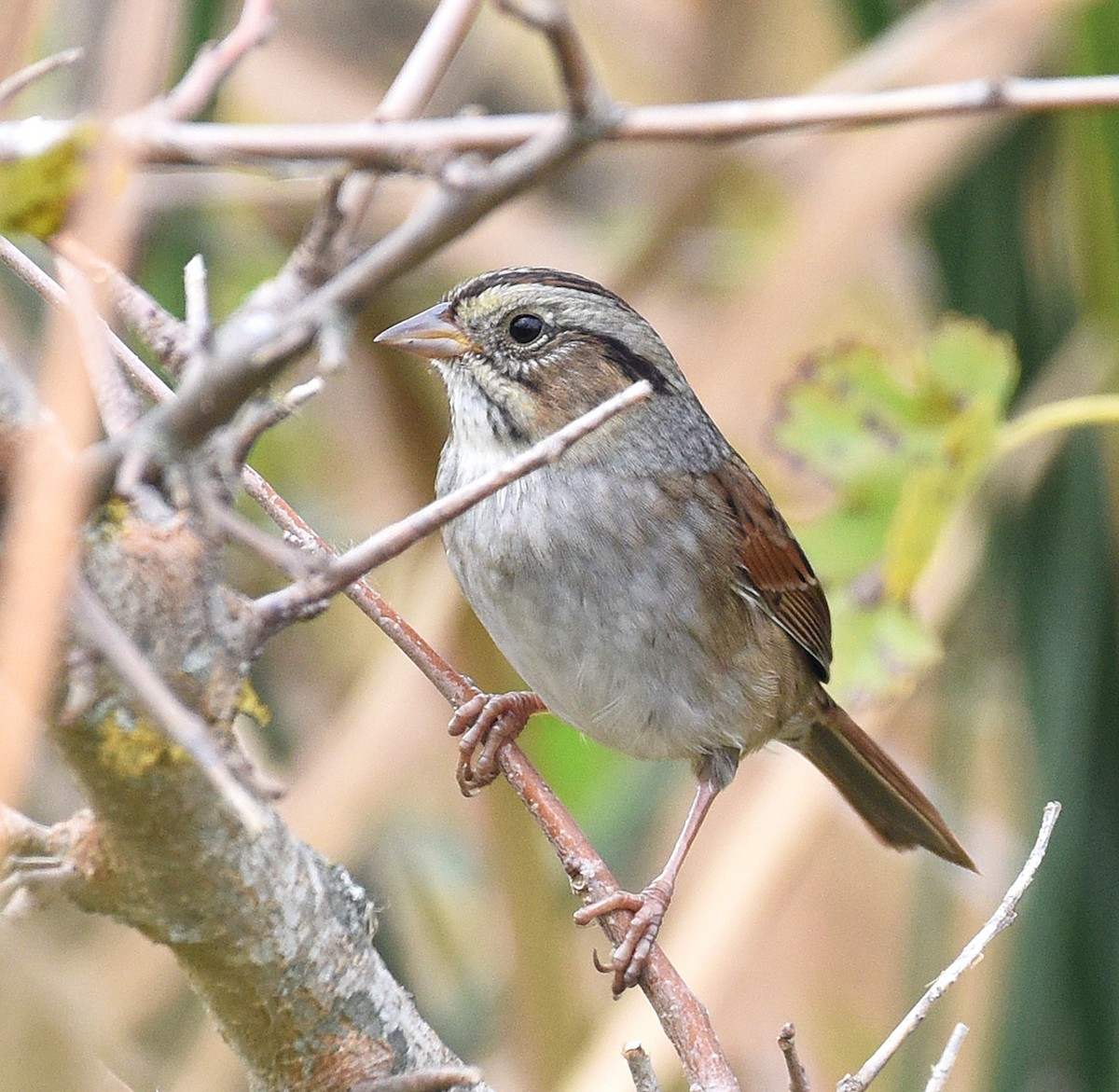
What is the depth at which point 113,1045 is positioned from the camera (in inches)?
103

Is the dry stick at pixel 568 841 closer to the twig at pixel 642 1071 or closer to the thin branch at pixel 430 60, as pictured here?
the twig at pixel 642 1071

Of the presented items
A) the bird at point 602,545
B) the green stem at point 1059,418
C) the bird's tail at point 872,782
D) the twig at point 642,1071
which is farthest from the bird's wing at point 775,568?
the twig at point 642,1071

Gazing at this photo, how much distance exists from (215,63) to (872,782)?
6.80ft

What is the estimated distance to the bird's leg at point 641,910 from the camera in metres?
1.71

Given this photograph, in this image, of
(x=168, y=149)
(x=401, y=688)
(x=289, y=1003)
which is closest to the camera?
(x=168, y=149)

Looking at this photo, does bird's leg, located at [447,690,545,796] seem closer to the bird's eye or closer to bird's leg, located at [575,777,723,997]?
bird's leg, located at [575,777,723,997]

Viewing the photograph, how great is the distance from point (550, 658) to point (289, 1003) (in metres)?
1.05

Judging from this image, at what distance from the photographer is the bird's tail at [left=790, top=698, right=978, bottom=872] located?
254cm

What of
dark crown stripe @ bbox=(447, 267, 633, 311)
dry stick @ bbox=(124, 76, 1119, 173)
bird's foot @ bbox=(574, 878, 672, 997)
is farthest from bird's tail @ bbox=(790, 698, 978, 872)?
dry stick @ bbox=(124, 76, 1119, 173)

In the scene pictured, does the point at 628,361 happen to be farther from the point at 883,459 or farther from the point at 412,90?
the point at 412,90

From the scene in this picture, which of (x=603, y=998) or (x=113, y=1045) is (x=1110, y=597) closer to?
(x=603, y=998)

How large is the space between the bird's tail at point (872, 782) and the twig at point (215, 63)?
6.35ft

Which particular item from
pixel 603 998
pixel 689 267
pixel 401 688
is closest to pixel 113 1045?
pixel 401 688

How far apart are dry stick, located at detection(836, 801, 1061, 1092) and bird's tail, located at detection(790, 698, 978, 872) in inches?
A: 46.8
